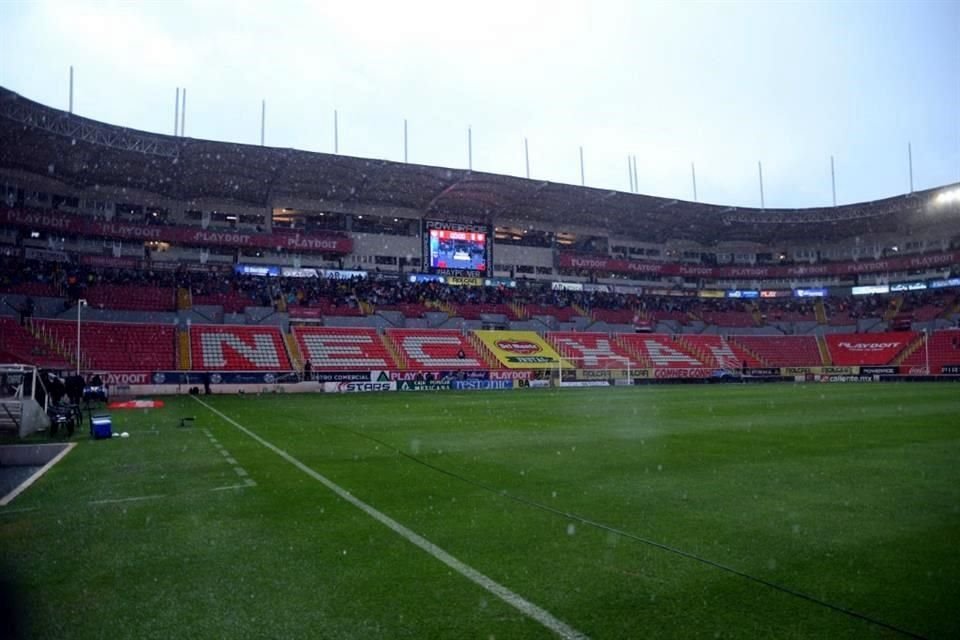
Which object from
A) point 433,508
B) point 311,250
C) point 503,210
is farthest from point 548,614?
point 503,210

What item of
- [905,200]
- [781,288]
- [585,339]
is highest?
[905,200]

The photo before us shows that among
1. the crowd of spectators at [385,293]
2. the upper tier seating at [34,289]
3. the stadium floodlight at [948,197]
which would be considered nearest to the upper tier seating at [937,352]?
the crowd of spectators at [385,293]

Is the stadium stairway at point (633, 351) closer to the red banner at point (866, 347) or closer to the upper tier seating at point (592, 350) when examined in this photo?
the upper tier seating at point (592, 350)

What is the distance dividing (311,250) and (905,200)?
176ft

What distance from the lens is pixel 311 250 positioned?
172 ft

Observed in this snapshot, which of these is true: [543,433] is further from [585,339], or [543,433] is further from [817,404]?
[585,339]

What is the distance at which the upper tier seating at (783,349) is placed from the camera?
60125mm

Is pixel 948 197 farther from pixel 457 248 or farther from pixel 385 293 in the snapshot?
pixel 385 293

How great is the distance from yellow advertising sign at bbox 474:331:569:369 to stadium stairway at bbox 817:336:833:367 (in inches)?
1081

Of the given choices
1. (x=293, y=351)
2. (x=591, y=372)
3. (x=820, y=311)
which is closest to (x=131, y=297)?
(x=293, y=351)

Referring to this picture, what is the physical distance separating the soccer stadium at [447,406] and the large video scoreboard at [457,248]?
26 cm

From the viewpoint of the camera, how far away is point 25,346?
1359 inches

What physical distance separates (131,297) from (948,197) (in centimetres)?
6660

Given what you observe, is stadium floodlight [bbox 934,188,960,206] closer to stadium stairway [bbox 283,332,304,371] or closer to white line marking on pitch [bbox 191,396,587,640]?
stadium stairway [bbox 283,332,304,371]
